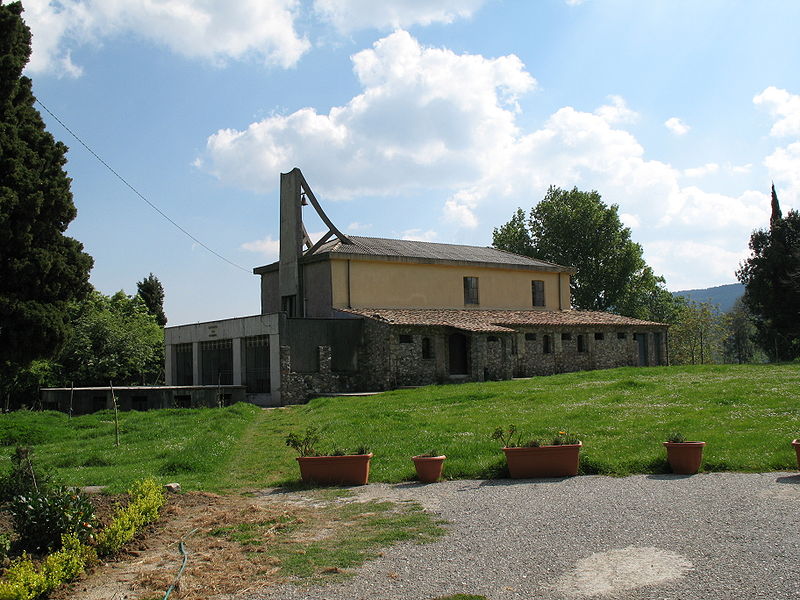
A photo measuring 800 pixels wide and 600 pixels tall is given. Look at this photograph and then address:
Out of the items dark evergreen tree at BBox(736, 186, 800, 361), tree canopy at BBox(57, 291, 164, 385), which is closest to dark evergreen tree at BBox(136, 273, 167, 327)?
Answer: tree canopy at BBox(57, 291, 164, 385)

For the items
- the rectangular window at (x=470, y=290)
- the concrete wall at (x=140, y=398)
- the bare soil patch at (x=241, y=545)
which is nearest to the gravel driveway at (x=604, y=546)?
the bare soil patch at (x=241, y=545)

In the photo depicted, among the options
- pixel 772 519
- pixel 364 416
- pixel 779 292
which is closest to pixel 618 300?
pixel 779 292

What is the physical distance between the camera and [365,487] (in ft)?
36.6

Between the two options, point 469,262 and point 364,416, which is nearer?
point 364,416

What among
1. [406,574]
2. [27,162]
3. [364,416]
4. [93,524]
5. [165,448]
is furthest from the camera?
[364,416]

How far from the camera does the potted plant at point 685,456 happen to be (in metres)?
10.9

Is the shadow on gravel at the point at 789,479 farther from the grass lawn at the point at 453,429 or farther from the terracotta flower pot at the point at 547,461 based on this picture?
the terracotta flower pot at the point at 547,461

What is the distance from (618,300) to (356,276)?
35.4 m

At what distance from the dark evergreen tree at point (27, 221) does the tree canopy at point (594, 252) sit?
5350 centimetres

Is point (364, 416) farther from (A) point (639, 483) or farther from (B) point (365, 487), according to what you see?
(A) point (639, 483)

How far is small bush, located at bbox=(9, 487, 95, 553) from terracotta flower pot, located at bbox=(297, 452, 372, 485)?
4.41 m

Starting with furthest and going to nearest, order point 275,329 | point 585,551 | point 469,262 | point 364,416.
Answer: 1. point 469,262
2. point 275,329
3. point 364,416
4. point 585,551

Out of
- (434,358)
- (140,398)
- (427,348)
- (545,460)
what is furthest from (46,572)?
(427,348)

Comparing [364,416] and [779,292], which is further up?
[779,292]
